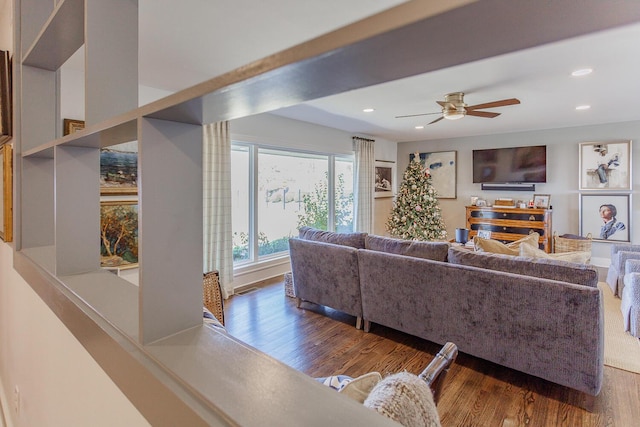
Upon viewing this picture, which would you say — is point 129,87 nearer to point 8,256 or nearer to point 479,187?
point 8,256

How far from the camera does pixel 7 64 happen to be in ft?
5.50

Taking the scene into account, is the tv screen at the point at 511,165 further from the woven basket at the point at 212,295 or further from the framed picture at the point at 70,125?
the framed picture at the point at 70,125

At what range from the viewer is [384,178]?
23.7 feet

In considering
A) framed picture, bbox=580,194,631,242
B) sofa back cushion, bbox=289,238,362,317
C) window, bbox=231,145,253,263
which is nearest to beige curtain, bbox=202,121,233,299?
window, bbox=231,145,253,263

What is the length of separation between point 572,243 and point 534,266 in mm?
3932

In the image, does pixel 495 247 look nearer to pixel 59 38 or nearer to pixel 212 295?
pixel 212 295

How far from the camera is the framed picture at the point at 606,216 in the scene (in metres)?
5.39

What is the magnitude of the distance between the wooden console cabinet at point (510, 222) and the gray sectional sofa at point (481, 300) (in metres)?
4.16

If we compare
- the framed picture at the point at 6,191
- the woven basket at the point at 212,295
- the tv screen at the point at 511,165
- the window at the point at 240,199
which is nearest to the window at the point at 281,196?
the window at the point at 240,199

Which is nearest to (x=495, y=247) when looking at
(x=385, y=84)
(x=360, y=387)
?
(x=385, y=84)

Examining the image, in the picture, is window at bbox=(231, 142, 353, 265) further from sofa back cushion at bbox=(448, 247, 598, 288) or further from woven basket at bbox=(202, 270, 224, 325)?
sofa back cushion at bbox=(448, 247, 598, 288)

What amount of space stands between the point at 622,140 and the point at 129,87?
22.9 ft

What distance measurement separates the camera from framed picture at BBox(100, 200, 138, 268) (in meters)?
3.29

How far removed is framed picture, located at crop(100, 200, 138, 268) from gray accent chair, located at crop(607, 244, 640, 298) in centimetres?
528
